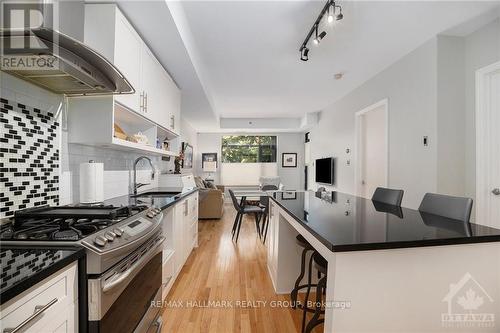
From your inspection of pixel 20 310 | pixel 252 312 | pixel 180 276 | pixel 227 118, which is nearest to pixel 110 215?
pixel 20 310

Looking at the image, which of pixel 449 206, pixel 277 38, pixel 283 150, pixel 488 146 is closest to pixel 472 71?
pixel 488 146

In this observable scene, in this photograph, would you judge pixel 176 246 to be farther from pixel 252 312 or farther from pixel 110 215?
pixel 110 215

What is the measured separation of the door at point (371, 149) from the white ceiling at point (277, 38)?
602mm

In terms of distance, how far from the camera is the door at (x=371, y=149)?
12.0 feet

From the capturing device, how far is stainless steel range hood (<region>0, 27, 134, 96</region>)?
0.96m

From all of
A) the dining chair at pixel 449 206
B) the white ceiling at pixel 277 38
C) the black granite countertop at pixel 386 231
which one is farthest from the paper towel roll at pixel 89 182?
the dining chair at pixel 449 206

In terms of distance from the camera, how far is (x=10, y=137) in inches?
45.6

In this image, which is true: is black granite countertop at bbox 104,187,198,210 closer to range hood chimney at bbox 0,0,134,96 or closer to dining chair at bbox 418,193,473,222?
range hood chimney at bbox 0,0,134,96

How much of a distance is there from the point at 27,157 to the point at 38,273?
0.97m

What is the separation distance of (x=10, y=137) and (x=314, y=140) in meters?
6.16

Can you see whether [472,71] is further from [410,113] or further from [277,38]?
[277,38]

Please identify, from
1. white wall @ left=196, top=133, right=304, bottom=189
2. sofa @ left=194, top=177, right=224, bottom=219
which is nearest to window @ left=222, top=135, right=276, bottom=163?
white wall @ left=196, top=133, right=304, bottom=189

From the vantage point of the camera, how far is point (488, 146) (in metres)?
2.30

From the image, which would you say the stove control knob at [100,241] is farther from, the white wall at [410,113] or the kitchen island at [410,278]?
the white wall at [410,113]
